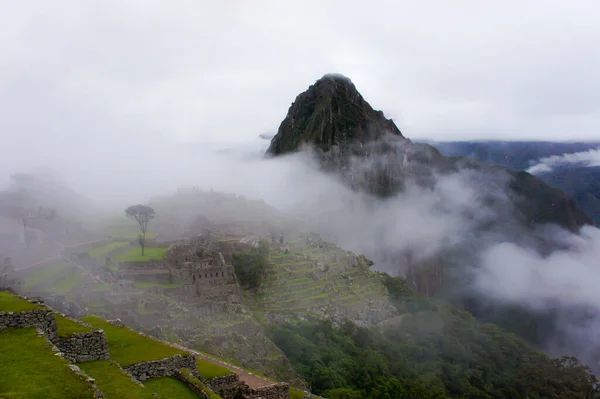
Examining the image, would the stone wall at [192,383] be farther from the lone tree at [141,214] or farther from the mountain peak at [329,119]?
the mountain peak at [329,119]

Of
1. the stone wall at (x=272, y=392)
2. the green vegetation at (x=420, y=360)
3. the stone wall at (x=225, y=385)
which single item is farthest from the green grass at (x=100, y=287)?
the stone wall at (x=225, y=385)

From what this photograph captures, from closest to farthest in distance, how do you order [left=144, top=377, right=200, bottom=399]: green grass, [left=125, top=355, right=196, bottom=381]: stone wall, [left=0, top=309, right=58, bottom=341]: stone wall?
1. [left=0, top=309, right=58, bottom=341]: stone wall
2. [left=144, top=377, right=200, bottom=399]: green grass
3. [left=125, top=355, right=196, bottom=381]: stone wall

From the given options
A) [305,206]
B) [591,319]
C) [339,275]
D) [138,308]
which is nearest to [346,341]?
[339,275]

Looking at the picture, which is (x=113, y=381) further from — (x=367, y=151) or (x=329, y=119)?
(x=367, y=151)

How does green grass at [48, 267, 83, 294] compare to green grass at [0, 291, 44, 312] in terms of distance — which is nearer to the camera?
green grass at [0, 291, 44, 312]

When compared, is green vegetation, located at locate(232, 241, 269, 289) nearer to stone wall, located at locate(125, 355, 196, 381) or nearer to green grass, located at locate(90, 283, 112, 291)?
green grass, located at locate(90, 283, 112, 291)

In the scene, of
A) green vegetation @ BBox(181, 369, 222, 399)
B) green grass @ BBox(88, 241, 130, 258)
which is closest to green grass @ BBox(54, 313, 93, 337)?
green vegetation @ BBox(181, 369, 222, 399)
